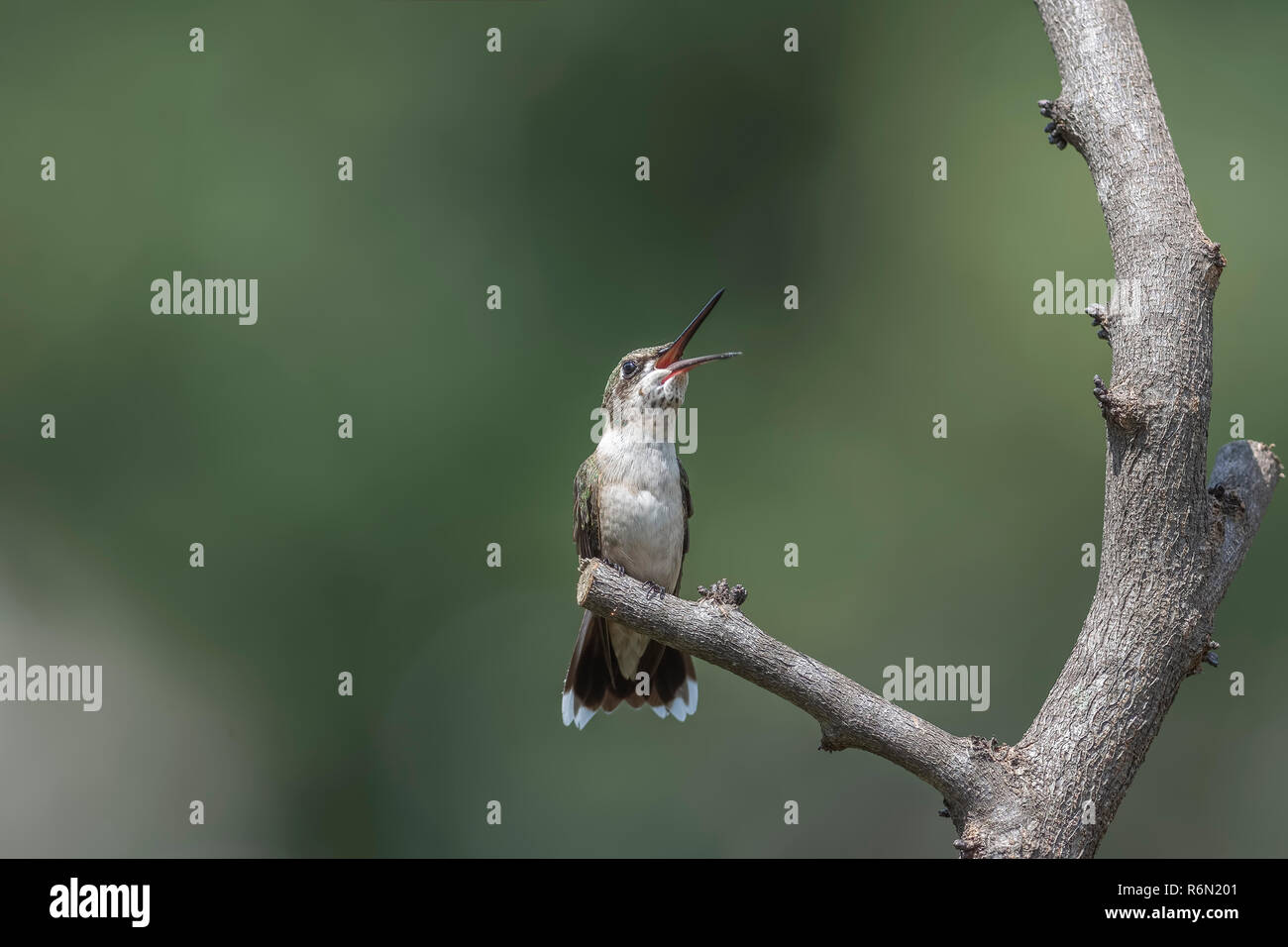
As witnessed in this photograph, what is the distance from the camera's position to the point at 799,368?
1577 cm

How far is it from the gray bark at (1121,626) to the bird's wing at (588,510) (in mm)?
2330

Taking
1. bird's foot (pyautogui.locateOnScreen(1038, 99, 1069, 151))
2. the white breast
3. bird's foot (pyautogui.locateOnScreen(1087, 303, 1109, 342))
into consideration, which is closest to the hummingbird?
the white breast

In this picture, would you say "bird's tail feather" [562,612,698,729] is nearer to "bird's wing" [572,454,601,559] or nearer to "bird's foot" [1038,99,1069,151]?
"bird's wing" [572,454,601,559]

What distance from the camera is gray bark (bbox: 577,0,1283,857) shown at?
4.05m

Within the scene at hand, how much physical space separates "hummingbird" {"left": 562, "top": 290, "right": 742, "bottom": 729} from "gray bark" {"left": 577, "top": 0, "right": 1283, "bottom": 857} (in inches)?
87.0

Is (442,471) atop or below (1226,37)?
below

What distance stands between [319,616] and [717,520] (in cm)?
413

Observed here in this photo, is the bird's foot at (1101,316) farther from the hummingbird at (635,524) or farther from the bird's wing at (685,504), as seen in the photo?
the bird's wing at (685,504)

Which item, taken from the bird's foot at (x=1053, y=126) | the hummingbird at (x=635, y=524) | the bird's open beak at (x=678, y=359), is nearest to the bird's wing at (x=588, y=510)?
the hummingbird at (x=635, y=524)

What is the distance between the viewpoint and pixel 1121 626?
4117mm

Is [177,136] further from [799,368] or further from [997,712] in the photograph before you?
[997,712]

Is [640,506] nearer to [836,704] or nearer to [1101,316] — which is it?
[836,704]

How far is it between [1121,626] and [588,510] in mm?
3027

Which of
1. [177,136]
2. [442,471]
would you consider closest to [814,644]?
[442,471]
